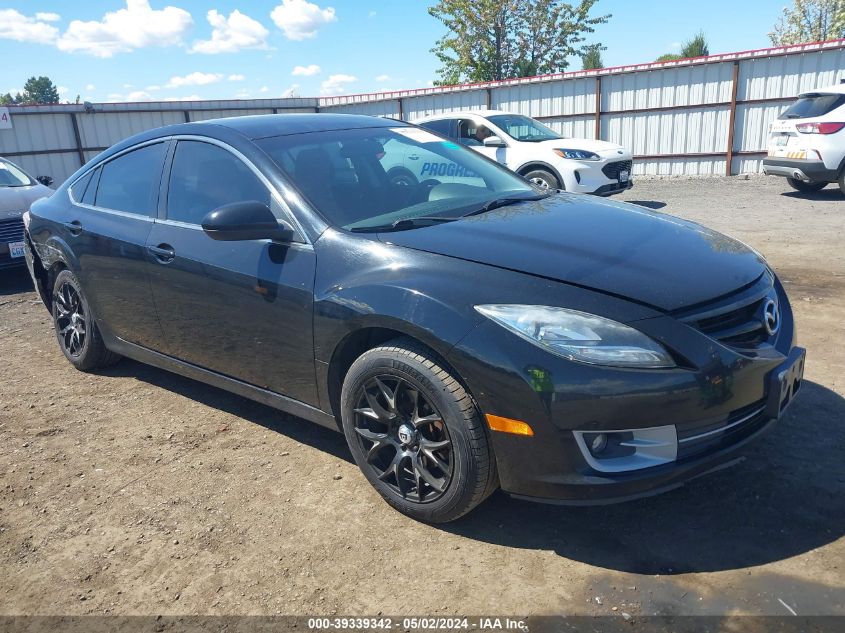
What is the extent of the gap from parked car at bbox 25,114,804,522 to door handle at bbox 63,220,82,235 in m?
0.25

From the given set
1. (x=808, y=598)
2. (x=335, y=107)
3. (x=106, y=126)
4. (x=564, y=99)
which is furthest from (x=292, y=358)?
(x=335, y=107)

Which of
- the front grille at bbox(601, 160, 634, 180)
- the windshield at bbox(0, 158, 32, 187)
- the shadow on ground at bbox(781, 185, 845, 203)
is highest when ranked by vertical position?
the windshield at bbox(0, 158, 32, 187)

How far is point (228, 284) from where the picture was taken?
3342mm

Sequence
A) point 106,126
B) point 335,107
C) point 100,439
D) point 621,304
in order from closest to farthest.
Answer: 1. point 621,304
2. point 100,439
3. point 106,126
4. point 335,107

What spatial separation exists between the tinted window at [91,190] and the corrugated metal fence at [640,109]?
14.4 metres

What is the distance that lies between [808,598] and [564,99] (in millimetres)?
16864

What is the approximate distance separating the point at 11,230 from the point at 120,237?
479 cm

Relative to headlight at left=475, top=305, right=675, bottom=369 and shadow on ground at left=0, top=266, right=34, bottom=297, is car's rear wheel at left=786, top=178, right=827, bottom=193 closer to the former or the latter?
headlight at left=475, top=305, right=675, bottom=369

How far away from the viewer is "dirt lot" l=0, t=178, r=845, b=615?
2.43 meters

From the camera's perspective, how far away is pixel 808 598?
7.50ft

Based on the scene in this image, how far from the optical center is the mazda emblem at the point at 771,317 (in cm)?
272

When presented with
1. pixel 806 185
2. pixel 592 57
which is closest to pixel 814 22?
pixel 592 57

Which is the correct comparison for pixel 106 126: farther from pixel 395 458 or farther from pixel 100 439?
pixel 395 458

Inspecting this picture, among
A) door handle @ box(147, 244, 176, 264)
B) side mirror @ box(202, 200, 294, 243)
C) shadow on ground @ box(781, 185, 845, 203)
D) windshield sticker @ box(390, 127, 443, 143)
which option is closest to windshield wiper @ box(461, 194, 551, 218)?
windshield sticker @ box(390, 127, 443, 143)
